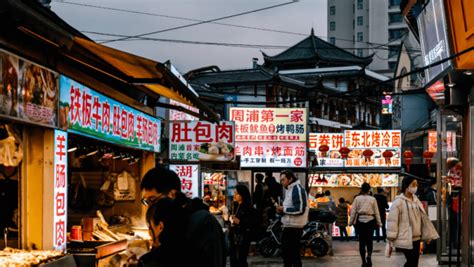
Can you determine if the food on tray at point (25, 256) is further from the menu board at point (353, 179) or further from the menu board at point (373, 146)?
the menu board at point (353, 179)

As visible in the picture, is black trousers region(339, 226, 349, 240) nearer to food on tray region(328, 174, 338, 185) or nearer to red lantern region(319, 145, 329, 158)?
red lantern region(319, 145, 329, 158)

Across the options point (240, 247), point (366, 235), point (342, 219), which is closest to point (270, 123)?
point (342, 219)

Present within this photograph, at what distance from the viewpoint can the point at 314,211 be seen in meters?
19.4

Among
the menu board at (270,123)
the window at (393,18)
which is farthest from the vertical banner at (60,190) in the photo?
the window at (393,18)

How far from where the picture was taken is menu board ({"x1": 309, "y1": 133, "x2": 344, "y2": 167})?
93.2 feet

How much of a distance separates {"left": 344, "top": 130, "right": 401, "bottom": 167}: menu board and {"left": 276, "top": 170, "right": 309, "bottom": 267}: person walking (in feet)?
47.0

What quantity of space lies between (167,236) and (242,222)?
9.18m

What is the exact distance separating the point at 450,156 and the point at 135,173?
23.8ft

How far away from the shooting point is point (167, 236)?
4.89 m

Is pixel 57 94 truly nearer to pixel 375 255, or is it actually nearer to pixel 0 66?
pixel 0 66

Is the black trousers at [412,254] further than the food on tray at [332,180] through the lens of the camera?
No

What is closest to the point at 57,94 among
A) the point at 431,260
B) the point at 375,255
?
the point at 431,260

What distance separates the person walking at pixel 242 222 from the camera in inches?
550

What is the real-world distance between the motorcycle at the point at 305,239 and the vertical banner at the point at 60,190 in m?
10.7
